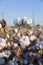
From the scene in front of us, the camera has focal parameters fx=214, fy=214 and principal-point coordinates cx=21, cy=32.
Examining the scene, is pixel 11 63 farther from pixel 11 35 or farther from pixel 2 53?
pixel 11 35

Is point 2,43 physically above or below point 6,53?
above

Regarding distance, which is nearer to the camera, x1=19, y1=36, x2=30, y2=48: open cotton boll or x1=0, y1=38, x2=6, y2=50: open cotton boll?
x1=0, y1=38, x2=6, y2=50: open cotton boll

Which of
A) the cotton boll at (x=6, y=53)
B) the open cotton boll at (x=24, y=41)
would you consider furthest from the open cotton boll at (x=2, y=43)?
the open cotton boll at (x=24, y=41)

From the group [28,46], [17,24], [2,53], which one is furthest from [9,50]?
[17,24]

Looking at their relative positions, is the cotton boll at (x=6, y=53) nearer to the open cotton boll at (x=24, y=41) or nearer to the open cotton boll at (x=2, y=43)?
the open cotton boll at (x=2, y=43)

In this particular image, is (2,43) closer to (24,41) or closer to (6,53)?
(6,53)

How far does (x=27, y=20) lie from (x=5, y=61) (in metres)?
0.98

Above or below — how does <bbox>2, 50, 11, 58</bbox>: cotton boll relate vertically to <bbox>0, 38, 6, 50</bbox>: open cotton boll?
below

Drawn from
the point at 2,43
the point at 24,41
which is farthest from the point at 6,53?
the point at 24,41

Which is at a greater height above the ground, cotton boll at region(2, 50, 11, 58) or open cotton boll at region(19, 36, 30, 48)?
open cotton boll at region(19, 36, 30, 48)

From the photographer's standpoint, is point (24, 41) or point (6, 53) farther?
point (24, 41)

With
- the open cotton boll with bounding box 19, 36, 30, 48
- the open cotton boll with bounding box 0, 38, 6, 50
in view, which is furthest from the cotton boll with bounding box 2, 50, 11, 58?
the open cotton boll with bounding box 19, 36, 30, 48

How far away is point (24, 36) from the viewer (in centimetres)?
373

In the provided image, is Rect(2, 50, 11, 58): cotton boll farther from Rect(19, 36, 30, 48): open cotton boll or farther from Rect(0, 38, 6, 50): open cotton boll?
Rect(19, 36, 30, 48): open cotton boll
